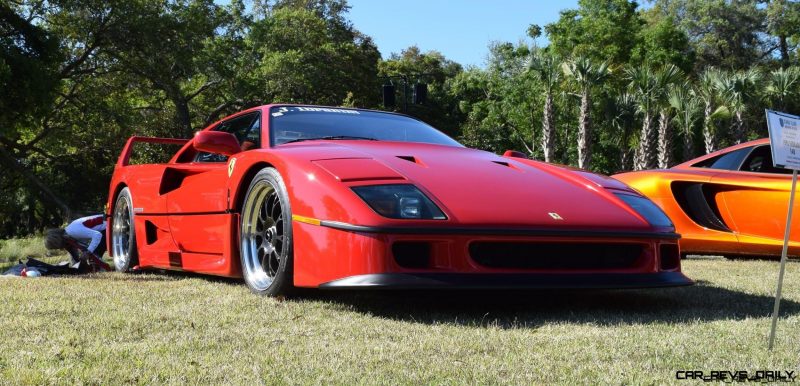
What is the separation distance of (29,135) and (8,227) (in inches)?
554

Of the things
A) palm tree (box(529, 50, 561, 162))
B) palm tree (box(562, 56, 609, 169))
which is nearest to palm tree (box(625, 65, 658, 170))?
palm tree (box(562, 56, 609, 169))

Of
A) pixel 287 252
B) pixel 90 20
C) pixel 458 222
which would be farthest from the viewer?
pixel 90 20

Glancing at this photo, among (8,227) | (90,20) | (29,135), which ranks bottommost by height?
(8,227)

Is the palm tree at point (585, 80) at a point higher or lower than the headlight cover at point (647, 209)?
higher

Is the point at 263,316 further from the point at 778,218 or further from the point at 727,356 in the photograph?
the point at 778,218

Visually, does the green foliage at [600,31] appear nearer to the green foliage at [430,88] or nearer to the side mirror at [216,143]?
the green foliage at [430,88]

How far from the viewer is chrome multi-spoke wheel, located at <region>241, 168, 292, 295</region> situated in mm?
3768

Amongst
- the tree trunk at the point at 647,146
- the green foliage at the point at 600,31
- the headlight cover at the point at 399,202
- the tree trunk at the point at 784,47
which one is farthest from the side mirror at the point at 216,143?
the tree trunk at the point at 784,47

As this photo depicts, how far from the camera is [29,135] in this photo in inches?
1133

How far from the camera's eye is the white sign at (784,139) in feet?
9.67

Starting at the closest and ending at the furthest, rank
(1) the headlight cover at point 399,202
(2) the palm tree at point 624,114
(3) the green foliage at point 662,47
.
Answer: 1. (1) the headlight cover at point 399,202
2. (2) the palm tree at point 624,114
3. (3) the green foliage at point 662,47

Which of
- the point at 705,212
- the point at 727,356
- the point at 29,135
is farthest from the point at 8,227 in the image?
the point at 727,356

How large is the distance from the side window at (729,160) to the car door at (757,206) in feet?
0.53

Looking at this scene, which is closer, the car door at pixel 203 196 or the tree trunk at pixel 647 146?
the car door at pixel 203 196
